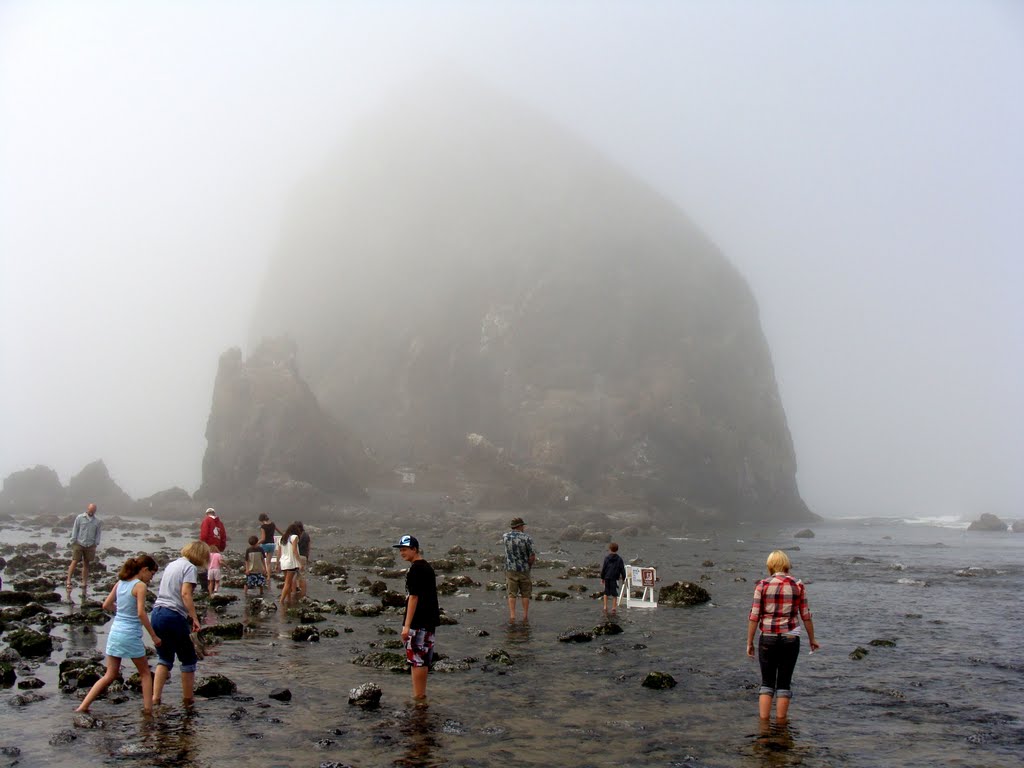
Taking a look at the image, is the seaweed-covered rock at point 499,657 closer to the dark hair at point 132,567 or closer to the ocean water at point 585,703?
the ocean water at point 585,703

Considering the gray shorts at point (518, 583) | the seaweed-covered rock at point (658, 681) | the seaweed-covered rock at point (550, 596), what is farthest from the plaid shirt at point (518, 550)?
the seaweed-covered rock at point (658, 681)

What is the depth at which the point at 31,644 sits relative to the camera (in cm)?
1345

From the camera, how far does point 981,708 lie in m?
11.5

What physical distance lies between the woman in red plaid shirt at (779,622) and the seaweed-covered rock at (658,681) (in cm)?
272

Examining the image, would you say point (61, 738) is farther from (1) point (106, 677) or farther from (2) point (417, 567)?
(2) point (417, 567)

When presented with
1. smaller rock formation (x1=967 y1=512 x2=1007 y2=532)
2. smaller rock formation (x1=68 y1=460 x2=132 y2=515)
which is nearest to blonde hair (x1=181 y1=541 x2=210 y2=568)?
smaller rock formation (x1=68 y1=460 x2=132 y2=515)

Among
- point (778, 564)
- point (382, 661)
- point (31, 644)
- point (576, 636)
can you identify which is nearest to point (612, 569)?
point (576, 636)

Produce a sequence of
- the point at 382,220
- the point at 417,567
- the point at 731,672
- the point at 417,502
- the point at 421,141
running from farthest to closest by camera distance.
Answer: the point at 421,141 → the point at 382,220 → the point at 417,502 → the point at 731,672 → the point at 417,567

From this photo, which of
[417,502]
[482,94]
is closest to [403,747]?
[417,502]

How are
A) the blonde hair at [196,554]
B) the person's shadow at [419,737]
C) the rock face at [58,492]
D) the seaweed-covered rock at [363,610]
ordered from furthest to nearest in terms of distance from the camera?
1. the rock face at [58,492]
2. the seaweed-covered rock at [363,610]
3. the blonde hair at [196,554]
4. the person's shadow at [419,737]

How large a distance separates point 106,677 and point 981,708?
1370 centimetres

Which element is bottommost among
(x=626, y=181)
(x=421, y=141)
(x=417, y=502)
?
(x=417, y=502)

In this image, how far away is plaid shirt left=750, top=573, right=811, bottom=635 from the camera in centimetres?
961

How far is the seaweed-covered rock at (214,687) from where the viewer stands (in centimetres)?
1105
